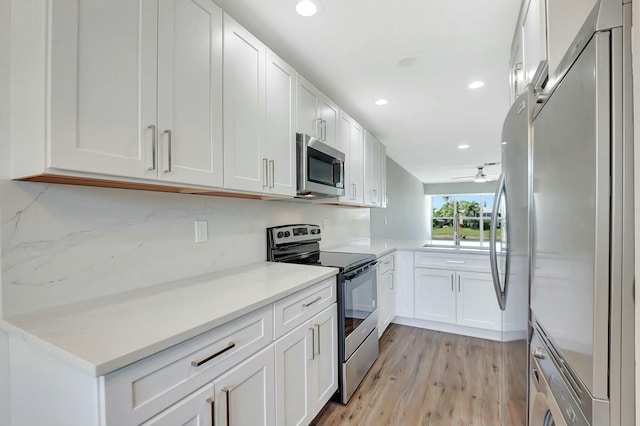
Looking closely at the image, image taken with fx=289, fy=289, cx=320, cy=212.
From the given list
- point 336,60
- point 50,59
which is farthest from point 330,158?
point 50,59

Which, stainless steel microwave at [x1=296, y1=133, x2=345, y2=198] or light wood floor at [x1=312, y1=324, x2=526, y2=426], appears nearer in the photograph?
light wood floor at [x1=312, y1=324, x2=526, y2=426]

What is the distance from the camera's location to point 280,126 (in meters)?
1.88

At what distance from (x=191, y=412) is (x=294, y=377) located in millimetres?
651

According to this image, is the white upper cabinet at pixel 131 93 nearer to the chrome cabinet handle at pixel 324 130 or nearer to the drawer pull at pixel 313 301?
the drawer pull at pixel 313 301

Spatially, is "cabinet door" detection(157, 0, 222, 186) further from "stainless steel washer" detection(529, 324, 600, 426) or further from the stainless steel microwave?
"stainless steel washer" detection(529, 324, 600, 426)

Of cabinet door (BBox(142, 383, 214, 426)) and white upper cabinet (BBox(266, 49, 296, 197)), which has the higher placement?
white upper cabinet (BBox(266, 49, 296, 197))

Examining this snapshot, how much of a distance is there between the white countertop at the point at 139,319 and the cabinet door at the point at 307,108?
1.17m

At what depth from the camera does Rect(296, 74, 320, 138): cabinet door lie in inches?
81.4

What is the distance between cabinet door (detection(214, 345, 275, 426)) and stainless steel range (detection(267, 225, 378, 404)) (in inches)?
29.2

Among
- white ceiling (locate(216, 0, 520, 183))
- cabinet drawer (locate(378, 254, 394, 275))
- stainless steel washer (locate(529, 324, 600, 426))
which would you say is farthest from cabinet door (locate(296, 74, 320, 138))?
stainless steel washer (locate(529, 324, 600, 426))

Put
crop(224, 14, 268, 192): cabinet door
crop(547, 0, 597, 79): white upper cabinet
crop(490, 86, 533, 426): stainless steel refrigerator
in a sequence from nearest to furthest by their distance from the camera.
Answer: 1. crop(547, 0, 597, 79): white upper cabinet
2. crop(490, 86, 533, 426): stainless steel refrigerator
3. crop(224, 14, 268, 192): cabinet door

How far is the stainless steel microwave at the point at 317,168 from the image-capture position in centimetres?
202

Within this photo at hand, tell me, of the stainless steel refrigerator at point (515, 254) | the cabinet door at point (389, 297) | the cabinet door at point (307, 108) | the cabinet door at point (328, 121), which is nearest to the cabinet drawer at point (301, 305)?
the stainless steel refrigerator at point (515, 254)

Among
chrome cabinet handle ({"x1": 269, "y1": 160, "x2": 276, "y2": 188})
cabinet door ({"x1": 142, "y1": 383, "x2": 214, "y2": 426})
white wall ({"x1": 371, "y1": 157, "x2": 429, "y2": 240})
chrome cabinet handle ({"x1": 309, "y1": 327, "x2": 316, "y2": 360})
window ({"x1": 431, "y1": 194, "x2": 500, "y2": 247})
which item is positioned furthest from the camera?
window ({"x1": 431, "y1": 194, "x2": 500, "y2": 247})
